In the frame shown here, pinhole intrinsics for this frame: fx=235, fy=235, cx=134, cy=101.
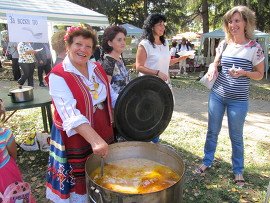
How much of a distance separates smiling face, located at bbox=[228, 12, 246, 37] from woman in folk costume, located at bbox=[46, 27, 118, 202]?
159cm

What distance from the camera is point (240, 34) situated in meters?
2.58

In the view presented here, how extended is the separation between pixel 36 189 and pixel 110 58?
1.91 meters

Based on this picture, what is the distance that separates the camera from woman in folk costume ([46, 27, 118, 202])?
1.61 meters

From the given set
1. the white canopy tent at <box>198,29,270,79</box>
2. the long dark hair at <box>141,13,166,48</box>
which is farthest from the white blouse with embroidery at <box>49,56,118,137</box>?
the white canopy tent at <box>198,29,270,79</box>

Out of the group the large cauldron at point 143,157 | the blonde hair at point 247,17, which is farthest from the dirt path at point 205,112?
the large cauldron at point 143,157

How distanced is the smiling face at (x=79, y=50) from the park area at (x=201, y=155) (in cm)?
190

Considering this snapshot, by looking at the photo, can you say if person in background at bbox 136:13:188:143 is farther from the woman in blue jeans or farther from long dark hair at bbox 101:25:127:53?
the woman in blue jeans

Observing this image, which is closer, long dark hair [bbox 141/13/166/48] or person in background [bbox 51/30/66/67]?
long dark hair [bbox 141/13/166/48]

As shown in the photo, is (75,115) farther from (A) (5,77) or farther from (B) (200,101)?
(A) (5,77)

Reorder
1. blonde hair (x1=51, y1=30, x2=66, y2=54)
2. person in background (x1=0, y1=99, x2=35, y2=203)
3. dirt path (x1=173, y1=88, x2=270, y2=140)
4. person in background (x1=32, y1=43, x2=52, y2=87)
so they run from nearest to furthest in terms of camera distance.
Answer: person in background (x1=0, y1=99, x2=35, y2=203) < blonde hair (x1=51, y1=30, x2=66, y2=54) < dirt path (x1=173, y1=88, x2=270, y2=140) < person in background (x1=32, y1=43, x2=52, y2=87)

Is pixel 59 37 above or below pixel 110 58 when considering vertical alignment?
above

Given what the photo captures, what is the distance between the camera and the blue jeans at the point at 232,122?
266cm

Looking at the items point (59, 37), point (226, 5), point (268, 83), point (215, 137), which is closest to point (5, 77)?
point (59, 37)

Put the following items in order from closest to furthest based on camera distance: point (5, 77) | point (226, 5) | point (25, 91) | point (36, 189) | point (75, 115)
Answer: point (75, 115), point (36, 189), point (25, 91), point (5, 77), point (226, 5)
